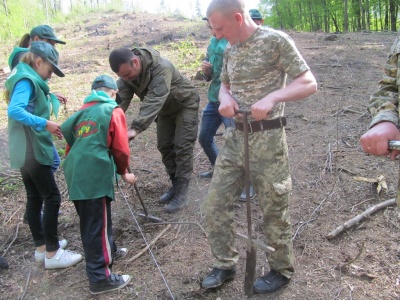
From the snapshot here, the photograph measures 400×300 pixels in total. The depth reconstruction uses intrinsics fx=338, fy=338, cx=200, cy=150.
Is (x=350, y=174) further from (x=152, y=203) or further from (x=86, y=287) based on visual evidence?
(x=86, y=287)

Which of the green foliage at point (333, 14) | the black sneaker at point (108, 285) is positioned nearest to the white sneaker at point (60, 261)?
the black sneaker at point (108, 285)

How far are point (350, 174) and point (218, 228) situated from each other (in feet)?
8.91

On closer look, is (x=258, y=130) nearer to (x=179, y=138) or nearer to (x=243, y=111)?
(x=243, y=111)

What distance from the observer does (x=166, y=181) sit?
17.7 ft

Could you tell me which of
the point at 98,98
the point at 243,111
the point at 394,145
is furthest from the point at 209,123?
the point at 394,145

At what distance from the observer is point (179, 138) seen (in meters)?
4.52

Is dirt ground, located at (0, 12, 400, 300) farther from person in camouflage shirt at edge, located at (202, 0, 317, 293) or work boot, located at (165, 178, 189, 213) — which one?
person in camouflage shirt at edge, located at (202, 0, 317, 293)

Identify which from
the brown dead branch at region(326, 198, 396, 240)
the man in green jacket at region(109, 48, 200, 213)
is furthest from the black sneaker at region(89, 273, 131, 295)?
the brown dead branch at region(326, 198, 396, 240)

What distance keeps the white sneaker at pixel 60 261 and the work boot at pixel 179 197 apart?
132 centimetres

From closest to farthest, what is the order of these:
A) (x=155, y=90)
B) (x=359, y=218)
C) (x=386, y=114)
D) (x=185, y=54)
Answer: (x=386, y=114)
(x=359, y=218)
(x=155, y=90)
(x=185, y=54)

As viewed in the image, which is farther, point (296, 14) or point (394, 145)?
point (296, 14)

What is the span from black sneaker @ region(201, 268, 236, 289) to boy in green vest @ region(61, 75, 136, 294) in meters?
0.90

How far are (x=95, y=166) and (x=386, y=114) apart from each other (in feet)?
→ 7.40

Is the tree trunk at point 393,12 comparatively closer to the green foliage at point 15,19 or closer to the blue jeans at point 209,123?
the green foliage at point 15,19
